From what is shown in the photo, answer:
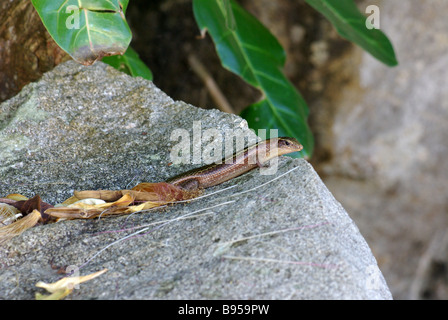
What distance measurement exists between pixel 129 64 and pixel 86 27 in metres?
0.95

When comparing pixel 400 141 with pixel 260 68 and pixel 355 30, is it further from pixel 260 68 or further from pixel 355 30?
pixel 260 68

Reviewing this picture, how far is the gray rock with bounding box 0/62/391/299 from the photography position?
156 cm

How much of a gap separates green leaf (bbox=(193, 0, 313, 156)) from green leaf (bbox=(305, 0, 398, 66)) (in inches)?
15.4

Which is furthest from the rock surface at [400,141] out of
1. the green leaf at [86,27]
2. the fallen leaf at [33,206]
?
the fallen leaf at [33,206]

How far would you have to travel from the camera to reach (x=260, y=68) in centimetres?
353

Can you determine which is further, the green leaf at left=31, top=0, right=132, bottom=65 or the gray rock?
the green leaf at left=31, top=0, right=132, bottom=65

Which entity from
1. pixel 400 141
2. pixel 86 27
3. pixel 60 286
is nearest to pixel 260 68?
pixel 86 27

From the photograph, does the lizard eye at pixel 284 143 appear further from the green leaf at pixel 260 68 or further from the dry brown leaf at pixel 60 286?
the dry brown leaf at pixel 60 286

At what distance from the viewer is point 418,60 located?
4.59 meters

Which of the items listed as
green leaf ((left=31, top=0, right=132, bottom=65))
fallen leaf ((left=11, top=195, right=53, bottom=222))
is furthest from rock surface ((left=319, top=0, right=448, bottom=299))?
fallen leaf ((left=11, top=195, right=53, bottom=222))

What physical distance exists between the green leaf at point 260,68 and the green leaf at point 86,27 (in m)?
1.00

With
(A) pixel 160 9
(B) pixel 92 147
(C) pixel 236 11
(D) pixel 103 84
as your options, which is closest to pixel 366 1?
(C) pixel 236 11

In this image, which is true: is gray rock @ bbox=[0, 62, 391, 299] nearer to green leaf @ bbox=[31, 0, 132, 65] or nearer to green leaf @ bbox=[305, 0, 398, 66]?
green leaf @ bbox=[31, 0, 132, 65]

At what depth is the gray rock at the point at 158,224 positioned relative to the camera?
1556 millimetres
